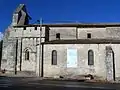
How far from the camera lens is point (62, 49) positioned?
121ft

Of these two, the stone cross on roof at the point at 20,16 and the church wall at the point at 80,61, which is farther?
the stone cross on roof at the point at 20,16

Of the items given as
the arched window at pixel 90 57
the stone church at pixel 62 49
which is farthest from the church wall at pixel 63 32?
the arched window at pixel 90 57

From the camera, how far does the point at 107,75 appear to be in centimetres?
3406

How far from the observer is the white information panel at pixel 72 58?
36.1 m

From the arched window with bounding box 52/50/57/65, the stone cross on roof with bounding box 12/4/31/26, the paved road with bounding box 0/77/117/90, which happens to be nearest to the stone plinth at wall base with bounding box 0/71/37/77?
the arched window with bounding box 52/50/57/65

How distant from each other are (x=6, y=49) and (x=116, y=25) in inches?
Answer: 796

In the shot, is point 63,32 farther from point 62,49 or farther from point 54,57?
point 54,57

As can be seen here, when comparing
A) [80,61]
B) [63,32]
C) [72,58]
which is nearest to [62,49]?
[72,58]

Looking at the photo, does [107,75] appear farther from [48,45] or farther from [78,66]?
[48,45]

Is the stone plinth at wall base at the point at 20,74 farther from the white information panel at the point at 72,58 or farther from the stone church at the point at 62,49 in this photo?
the white information panel at the point at 72,58

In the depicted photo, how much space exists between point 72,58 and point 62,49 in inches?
89.2

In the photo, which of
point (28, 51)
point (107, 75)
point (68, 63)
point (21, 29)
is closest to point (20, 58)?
point (28, 51)

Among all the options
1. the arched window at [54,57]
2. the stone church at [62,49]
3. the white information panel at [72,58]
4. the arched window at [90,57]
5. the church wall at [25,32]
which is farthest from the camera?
the church wall at [25,32]

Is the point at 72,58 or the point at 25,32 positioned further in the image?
the point at 25,32
